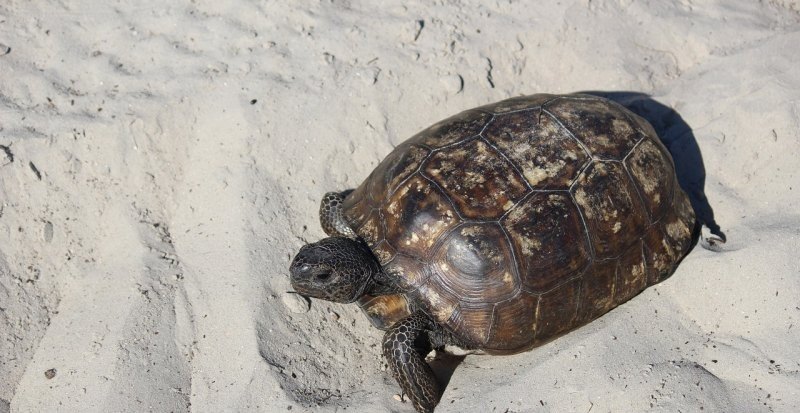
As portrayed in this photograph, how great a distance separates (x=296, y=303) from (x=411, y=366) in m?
0.96

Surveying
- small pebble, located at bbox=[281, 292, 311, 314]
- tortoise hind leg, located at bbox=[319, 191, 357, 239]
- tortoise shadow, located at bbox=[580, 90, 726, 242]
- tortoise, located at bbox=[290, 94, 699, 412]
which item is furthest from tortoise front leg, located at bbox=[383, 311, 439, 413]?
tortoise shadow, located at bbox=[580, 90, 726, 242]

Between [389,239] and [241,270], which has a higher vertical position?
[389,239]

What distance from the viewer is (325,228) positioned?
181 inches

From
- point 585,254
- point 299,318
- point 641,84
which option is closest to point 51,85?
point 299,318

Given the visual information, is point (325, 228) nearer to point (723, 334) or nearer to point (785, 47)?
point (723, 334)

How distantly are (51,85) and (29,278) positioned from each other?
1.58 metres

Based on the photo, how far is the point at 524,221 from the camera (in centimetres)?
385

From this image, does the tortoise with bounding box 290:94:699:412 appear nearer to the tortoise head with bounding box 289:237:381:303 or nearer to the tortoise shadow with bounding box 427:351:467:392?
the tortoise head with bounding box 289:237:381:303

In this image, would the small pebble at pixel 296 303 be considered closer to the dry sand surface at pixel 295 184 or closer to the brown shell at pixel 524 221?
the dry sand surface at pixel 295 184

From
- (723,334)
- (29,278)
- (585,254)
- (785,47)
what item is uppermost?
(785,47)

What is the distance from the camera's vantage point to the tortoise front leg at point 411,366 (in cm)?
378

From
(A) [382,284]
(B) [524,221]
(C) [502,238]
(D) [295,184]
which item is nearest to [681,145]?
(B) [524,221]

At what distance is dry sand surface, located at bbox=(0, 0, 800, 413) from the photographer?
3885mm

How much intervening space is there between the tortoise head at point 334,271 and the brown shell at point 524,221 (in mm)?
157
